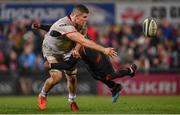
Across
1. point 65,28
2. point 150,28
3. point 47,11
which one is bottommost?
point 47,11

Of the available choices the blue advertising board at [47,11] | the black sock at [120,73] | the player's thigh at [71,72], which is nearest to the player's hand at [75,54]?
the player's thigh at [71,72]

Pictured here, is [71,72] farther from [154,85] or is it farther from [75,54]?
[154,85]

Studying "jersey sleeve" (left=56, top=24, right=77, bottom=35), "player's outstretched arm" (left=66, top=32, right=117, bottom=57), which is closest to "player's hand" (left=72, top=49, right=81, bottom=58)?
"jersey sleeve" (left=56, top=24, right=77, bottom=35)

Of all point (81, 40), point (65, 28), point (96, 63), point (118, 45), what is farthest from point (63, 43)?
point (118, 45)

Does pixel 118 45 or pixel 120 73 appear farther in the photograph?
pixel 118 45

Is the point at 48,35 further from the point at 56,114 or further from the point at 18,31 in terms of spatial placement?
the point at 18,31

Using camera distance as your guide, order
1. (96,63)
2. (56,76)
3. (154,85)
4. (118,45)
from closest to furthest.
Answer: (56,76) < (96,63) < (154,85) < (118,45)

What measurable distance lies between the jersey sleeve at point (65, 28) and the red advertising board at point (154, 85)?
11278mm

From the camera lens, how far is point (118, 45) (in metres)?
26.1

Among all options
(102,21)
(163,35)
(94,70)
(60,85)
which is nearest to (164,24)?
(163,35)

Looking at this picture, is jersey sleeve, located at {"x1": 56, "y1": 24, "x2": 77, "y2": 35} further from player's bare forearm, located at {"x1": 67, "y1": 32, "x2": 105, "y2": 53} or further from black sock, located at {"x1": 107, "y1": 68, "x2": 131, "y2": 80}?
black sock, located at {"x1": 107, "y1": 68, "x2": 131, "y2": 80}

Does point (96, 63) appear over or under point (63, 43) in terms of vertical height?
under

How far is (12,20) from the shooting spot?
88.6 feet

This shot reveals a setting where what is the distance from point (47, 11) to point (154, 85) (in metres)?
5.56
